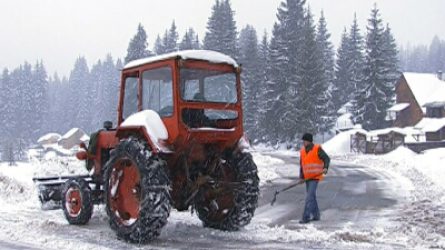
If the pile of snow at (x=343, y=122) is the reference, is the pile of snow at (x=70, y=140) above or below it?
below

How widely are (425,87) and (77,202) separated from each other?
58468mm

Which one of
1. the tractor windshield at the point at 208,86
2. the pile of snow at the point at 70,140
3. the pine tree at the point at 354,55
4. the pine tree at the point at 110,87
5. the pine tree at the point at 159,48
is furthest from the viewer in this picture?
the pine tree at the point at 110,87

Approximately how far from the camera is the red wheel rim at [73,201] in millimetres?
10031

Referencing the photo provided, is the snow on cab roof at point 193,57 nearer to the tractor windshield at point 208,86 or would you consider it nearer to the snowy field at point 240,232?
the tractor windshield at point 208,86

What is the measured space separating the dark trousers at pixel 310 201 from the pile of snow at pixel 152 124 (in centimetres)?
337

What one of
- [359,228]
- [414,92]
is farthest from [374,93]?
[359,228]

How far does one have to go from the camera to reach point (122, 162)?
880 cm

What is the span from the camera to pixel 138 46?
2616 inches

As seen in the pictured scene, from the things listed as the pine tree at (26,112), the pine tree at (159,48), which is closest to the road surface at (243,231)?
the pine tree at (159,48)

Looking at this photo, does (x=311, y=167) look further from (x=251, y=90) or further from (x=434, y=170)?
(x=251, y=90)

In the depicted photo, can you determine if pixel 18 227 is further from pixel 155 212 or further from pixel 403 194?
pixel 403 194

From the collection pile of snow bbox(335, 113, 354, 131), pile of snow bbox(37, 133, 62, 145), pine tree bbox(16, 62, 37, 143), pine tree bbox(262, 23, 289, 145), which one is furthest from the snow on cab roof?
pine tree bbox(16, 62, 37, 143)

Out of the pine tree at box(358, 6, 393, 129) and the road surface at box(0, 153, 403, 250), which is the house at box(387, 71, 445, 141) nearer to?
the pine tree at box(358, 6, 393, 129)

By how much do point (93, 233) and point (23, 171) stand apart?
9.72 metres
